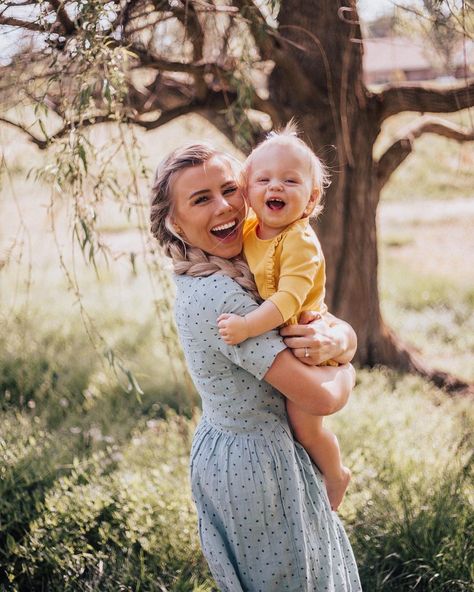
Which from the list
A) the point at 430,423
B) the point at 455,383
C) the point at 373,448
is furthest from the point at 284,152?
the point at 455,383

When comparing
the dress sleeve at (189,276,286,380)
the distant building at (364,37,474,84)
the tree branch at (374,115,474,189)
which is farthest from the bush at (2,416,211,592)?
the tree branch at (374,115,474,189)

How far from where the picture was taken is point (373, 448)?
3764mm

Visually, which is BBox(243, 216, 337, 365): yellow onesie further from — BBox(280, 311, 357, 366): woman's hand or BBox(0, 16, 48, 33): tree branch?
BBox(0, 16, 48, 33): tree branch

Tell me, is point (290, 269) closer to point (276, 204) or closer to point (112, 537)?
point (276, 204)

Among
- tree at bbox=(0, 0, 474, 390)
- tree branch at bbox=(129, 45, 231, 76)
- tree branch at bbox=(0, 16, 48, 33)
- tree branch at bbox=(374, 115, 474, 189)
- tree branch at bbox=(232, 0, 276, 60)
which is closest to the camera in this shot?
tree branch at bbox=(0, 16, 48, 33)

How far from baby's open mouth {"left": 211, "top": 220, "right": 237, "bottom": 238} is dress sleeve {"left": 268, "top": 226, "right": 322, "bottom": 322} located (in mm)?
194

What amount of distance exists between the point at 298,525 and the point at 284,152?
3.64 feet

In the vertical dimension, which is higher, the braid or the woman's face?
the woman's face

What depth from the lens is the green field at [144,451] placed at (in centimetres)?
288

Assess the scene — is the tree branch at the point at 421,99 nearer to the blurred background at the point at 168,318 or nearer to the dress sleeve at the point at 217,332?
the blurred background at the point at 168,318

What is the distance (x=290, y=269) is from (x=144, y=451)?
219cm

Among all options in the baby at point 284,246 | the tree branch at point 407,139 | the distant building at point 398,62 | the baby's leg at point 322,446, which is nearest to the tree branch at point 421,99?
the distant building at point 398,62

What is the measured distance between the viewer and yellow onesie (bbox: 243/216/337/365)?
6.44ft

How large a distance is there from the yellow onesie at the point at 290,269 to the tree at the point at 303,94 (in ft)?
3.96
